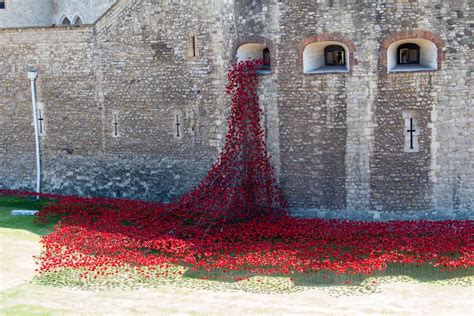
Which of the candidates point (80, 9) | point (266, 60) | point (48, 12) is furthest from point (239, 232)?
point (48, 12)

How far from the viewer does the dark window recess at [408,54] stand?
15.9 metres

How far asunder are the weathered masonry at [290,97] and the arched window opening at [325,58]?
34 millimetres

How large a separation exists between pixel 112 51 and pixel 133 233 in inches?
228

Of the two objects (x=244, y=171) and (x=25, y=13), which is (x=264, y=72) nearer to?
(x=244, y=171)

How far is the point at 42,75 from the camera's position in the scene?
20094 millimetres

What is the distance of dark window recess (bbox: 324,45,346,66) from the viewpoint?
1638 cm

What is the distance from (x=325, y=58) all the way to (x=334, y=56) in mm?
245

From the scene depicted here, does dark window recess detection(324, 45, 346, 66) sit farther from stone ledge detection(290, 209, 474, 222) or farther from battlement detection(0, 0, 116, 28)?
battlement detection(0, 0, 116, 28)

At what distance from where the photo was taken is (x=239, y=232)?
15.5 m

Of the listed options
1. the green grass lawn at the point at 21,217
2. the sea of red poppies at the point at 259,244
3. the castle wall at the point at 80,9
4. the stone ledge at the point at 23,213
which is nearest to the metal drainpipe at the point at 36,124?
the green grass lawn at the point at 21,217

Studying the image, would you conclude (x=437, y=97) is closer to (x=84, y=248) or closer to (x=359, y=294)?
(x=359, y=294)

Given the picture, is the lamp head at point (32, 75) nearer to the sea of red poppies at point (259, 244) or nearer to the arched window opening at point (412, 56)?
the sea of red poppies at point (259, 244)

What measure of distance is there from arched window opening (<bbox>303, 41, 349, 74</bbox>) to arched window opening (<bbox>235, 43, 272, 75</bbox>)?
3.56 ft

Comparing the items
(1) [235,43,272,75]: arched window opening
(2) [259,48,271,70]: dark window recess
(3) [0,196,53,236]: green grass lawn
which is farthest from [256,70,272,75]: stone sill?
(3) [0,196,53,236]: green grass lawn
